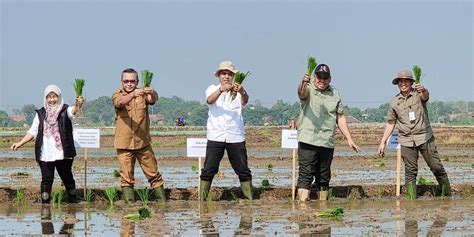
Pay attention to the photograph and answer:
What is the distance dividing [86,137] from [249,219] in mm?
3381

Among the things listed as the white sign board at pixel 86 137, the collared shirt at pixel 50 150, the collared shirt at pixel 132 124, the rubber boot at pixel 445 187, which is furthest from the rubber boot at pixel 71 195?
the rubber boot at pixel 445 187

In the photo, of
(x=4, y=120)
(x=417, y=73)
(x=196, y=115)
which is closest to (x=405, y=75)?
(x=417, y=73)

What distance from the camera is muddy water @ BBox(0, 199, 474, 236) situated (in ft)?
32.6

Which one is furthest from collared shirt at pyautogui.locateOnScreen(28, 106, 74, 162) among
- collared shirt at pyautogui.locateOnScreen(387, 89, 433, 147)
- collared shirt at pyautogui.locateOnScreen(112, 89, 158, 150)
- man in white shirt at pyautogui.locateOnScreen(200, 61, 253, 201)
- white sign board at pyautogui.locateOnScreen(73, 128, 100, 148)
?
collared shirt at pyautogui.locateOnScreen(387, 89, 433, 147)

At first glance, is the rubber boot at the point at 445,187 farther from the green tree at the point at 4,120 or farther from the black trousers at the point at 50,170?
the green tree at the point at 4,120

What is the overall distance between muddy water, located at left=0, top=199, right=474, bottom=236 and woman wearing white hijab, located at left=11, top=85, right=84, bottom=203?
20.1 inches

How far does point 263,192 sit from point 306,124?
144 cm

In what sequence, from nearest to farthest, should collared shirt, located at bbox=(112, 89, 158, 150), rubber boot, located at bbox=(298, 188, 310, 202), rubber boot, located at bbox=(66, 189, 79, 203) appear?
collared shirt, located at bbox=(112, 89, 158, 150)
rubber boot, located at bbox=(298, 188, 310, 202)
rubber boot, located at bbox=(66, 189, 79, 203)

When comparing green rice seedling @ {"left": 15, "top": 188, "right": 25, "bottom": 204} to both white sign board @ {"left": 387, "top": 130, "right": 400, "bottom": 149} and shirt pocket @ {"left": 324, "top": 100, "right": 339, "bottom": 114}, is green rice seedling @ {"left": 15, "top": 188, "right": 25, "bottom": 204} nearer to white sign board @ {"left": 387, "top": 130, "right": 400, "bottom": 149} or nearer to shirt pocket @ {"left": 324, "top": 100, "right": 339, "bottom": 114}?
shirt pocket @ {"left": 324, "top": 100, "right": 339, "bottom": 114}

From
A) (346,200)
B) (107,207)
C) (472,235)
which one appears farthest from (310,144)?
(472,235)

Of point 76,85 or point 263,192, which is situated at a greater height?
point 76,85

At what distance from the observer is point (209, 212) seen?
11.8 metres

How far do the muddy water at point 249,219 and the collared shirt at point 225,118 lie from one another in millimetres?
881

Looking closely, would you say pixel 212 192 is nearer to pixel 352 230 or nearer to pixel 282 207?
pixel 282 207
